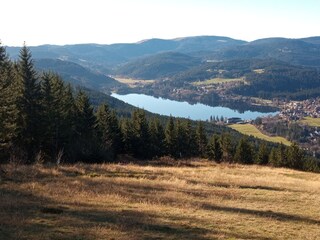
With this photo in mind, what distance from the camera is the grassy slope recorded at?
49.1ft

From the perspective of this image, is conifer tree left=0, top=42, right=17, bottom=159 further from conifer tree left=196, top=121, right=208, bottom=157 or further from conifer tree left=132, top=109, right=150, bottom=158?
conifer tree left=196, top=121, right=208, bottom=157

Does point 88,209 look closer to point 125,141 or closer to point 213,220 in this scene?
point 213,220

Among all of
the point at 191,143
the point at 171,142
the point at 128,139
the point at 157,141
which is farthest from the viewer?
the point at 191,143

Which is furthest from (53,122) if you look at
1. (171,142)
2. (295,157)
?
(295,157)

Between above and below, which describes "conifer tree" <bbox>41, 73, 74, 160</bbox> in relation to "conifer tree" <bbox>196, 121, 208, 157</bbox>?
above

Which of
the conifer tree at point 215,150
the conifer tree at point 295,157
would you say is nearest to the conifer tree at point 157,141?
the conifer tree at point 215,150

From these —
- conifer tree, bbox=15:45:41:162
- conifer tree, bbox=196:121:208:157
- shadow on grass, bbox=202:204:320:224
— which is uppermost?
conifer tree, bbox=15:45:41:162

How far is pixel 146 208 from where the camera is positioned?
63.6 feet

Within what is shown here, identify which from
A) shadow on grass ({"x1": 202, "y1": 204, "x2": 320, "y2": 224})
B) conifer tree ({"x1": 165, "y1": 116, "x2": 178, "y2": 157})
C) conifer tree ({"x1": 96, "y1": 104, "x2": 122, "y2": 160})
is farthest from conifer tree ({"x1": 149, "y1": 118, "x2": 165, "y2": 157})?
shadow on grass ({"x1": 202, "y1": 204, "x2": 320, "y2": 224})

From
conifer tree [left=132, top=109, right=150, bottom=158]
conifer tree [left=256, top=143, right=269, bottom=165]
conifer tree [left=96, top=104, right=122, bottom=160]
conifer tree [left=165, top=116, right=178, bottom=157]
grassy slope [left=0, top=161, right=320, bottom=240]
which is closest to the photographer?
grassy slope [left=0, top=161, right=320, bottom=240]

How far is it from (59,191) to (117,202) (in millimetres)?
3644

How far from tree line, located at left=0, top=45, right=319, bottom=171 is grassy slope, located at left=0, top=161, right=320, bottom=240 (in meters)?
10.8

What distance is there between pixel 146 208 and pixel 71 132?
3814 centimetres

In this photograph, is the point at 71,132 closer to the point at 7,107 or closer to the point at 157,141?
the point at 7,107
